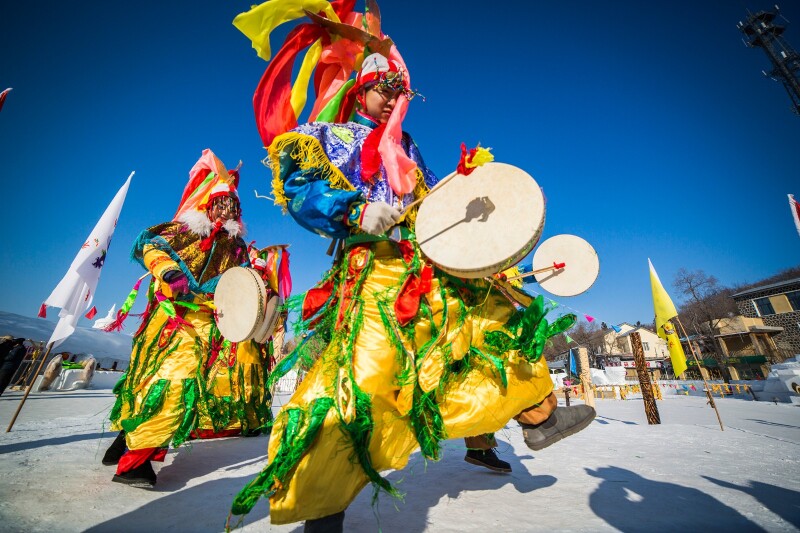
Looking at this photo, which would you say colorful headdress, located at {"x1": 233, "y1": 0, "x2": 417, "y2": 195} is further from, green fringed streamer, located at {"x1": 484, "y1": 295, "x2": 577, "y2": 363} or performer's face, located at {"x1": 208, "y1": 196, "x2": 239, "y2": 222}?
performer's face, located at {"x1": 208, "y1": 196, "x2": 239, "y2": 222}

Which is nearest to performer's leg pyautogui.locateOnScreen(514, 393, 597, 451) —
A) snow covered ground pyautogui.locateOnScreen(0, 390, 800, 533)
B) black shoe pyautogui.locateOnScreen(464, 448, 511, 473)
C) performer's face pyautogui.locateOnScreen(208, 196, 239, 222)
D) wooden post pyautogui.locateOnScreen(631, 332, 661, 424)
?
snow covered ground pyautogui.locateOnScreen(0, 390, 800, 533)

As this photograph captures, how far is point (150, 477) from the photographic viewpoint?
2.24 m

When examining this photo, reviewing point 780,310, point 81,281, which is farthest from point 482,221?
point 780,310

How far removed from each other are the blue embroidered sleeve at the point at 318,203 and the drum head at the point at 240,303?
767mm

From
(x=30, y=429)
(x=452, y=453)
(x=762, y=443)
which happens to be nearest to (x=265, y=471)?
(x=452, y=453)

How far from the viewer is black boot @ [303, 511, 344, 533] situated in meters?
1.16

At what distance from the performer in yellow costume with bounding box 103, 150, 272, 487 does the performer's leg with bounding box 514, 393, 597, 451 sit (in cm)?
235

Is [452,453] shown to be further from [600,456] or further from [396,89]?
[396,89]

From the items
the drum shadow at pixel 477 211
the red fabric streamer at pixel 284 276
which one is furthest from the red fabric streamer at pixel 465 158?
the red fabric streamer at pixel 284 276

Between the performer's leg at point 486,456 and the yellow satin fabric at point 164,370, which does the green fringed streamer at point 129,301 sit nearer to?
the yellow satin fabric at point 164,370

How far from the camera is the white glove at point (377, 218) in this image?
1.38m

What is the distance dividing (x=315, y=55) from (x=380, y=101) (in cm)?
67

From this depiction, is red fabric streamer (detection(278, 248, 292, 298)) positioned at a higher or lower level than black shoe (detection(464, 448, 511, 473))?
higher

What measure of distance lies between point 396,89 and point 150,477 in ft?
9.83
